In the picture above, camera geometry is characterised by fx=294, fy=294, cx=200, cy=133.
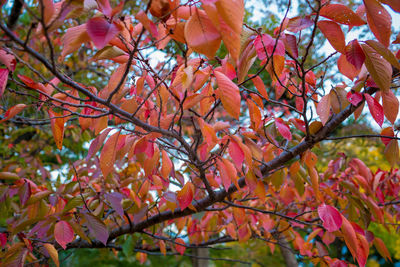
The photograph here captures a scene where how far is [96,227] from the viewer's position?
1.11 meters

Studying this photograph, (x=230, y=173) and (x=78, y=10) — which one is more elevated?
(x=78, y=10)

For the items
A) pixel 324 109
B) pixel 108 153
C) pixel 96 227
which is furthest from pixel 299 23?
pixel 96 227

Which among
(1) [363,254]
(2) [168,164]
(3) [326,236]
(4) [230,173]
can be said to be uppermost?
(2) [168,164]

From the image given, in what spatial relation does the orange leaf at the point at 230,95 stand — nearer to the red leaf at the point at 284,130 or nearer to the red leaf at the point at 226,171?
the red leaf at the point at 226,171

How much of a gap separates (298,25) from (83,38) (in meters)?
0.57

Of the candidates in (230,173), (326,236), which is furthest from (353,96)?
(326,236)

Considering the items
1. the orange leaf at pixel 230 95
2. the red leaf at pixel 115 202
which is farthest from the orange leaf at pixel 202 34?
the red leaf at pixel 115 202

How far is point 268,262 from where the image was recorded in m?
6.37

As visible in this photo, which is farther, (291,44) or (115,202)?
(115,202)

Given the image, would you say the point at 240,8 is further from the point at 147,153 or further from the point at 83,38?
the point at 147,153

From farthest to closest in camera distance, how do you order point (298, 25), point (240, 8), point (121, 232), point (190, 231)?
1. point (190, 231)
2. point (121, 232)
3. point (298, 25)
4. point (240, 8)

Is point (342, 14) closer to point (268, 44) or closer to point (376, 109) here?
point (268, 44)

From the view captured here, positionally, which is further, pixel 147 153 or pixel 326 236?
pixel 326 236

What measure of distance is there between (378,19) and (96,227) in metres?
1.10
